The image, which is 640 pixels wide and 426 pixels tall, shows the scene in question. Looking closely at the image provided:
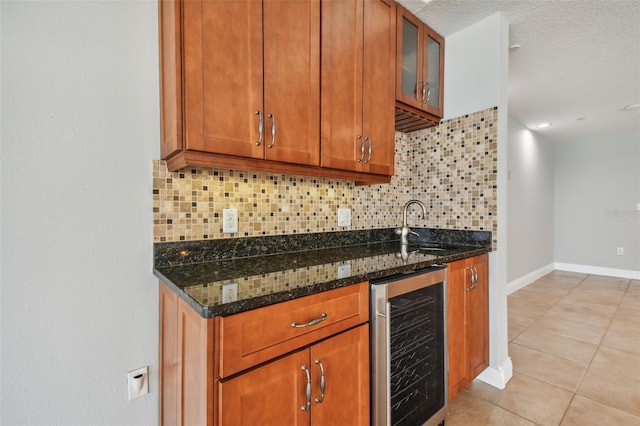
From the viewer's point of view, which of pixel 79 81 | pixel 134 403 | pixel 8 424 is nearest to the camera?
pixel 8 424

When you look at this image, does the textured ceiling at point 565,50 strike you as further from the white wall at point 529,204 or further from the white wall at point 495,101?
the white wall at point 529,204

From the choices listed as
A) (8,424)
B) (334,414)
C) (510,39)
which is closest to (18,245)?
(8,424)

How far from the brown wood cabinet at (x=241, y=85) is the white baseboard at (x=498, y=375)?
1721mm

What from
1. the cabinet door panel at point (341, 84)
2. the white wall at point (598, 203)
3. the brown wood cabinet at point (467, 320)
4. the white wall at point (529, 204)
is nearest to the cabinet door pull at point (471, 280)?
the brown wood cabinet at point (467, 320)

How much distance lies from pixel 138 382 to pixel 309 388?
753mm

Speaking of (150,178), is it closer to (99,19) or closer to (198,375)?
(99,19)

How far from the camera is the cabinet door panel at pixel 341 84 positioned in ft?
4.79

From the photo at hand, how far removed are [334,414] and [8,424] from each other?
109 centimetres

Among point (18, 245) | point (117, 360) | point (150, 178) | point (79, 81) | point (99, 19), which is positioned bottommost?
point (117, 360)

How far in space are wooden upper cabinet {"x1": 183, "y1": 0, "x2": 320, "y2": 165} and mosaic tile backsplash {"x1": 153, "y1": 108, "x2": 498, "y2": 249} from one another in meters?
0.32

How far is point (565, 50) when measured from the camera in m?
2.36

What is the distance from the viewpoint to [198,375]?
84cm

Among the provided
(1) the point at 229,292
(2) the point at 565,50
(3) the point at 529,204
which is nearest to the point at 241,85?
(1) the point at 229,292

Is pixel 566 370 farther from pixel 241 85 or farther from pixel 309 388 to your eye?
pixel 241 85
